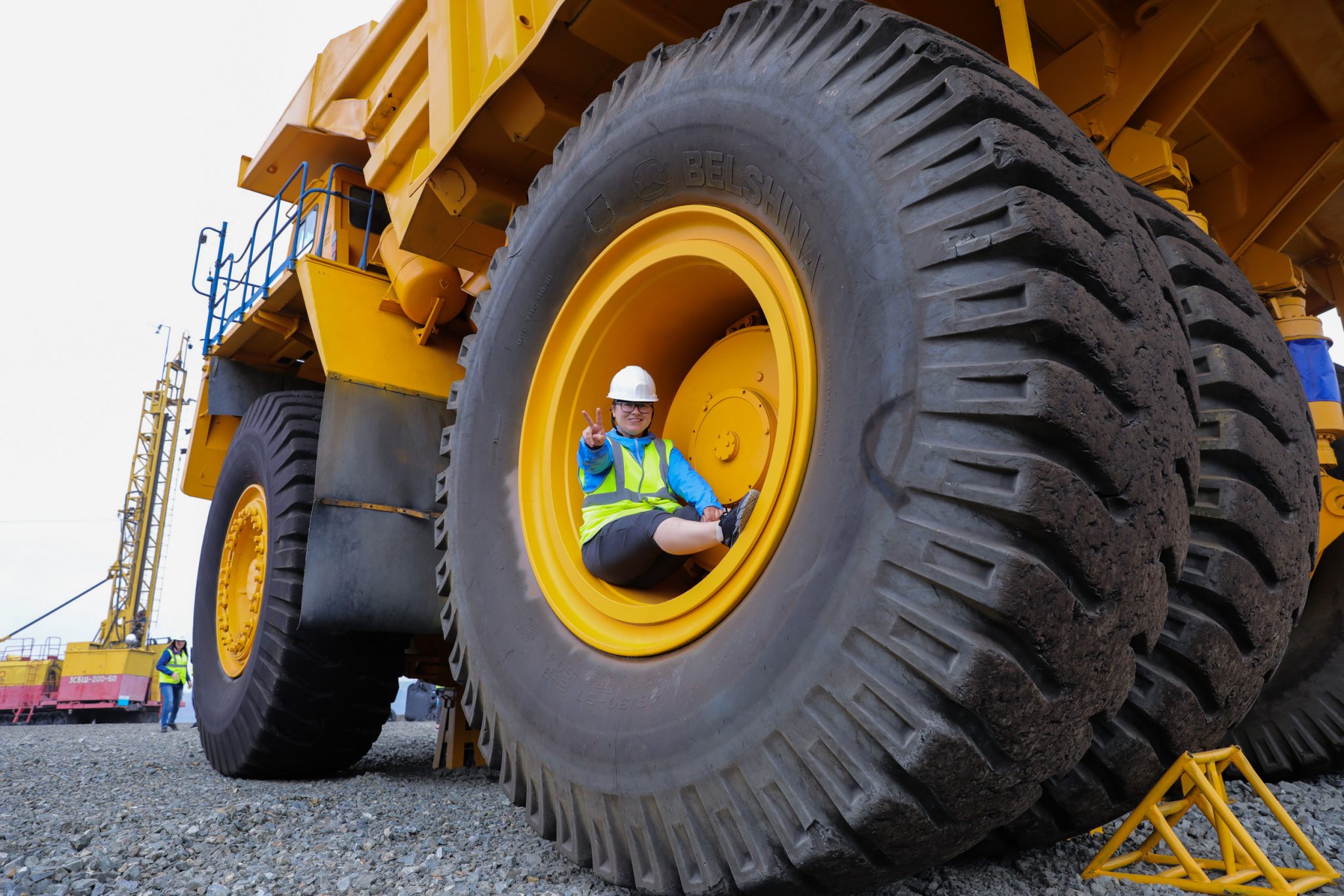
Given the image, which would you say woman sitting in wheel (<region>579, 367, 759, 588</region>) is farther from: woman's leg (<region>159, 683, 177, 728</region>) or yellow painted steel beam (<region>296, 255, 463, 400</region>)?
woman's leg (<region>159, 683, 177, 728</region>)

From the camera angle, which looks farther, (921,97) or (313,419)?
(313,419)

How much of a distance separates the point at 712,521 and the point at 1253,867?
1.37 metres

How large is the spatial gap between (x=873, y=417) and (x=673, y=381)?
1.29 meters

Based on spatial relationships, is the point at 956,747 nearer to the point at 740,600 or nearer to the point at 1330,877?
the point at 740,600

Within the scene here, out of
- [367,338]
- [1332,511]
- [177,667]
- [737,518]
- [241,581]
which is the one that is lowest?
[177,667]

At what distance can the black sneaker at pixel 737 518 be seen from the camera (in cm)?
193

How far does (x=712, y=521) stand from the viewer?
2.06 metres

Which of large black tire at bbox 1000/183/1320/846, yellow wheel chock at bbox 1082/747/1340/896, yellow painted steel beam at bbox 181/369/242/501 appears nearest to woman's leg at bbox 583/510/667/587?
large black tire at bbox 1000/183/1320/846

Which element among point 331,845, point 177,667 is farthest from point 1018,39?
point 177,667

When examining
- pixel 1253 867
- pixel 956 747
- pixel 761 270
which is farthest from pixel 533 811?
pixel 1253 867

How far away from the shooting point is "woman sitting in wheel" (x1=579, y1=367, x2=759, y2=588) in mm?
2104

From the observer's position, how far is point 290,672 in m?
3.73

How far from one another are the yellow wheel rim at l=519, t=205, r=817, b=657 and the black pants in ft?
0.12

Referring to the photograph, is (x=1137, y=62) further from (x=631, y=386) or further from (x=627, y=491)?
(x=627, y=491)
